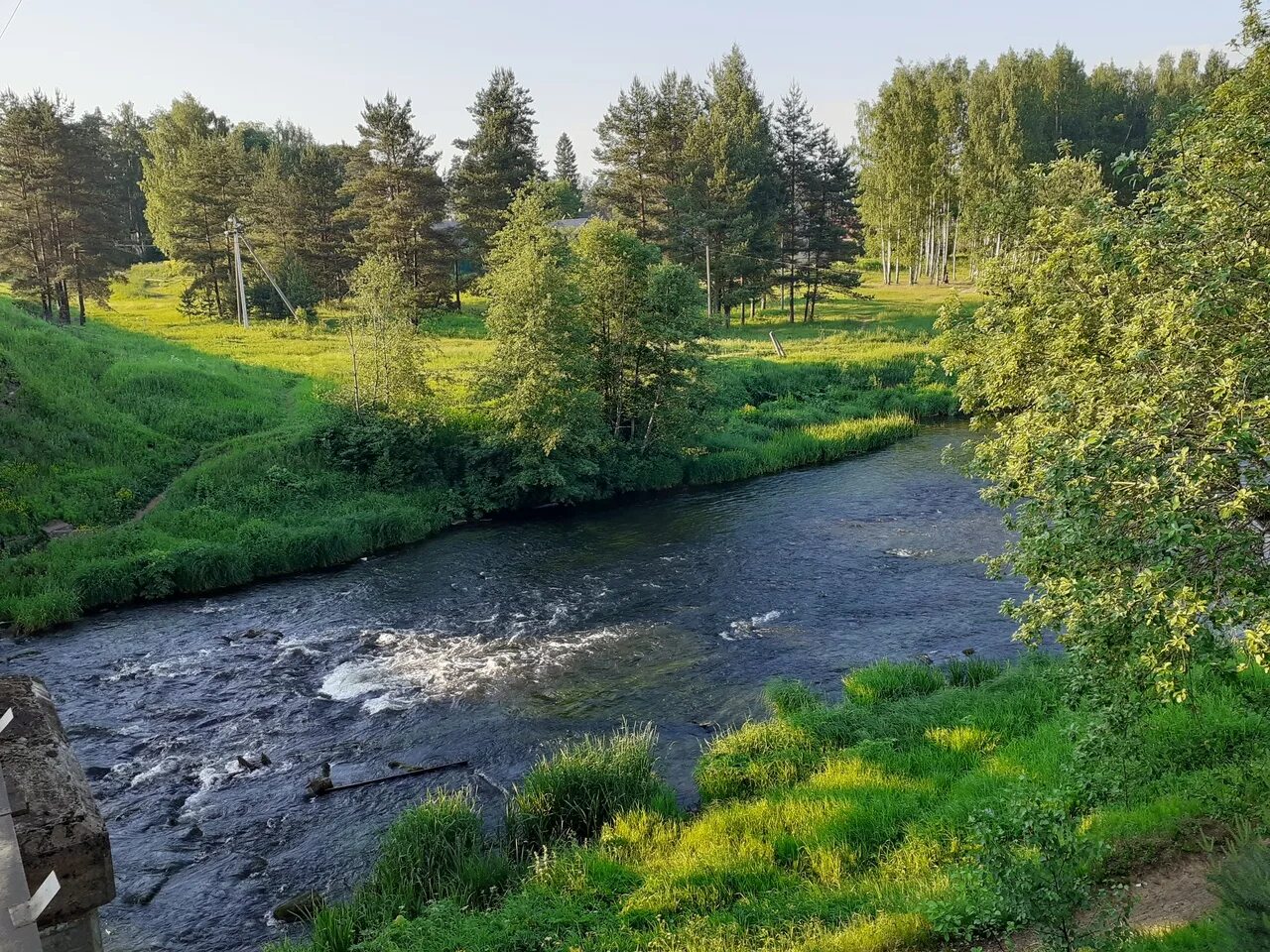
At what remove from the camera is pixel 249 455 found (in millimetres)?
32562

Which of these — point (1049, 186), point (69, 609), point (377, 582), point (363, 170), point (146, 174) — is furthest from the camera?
point (146, 174)

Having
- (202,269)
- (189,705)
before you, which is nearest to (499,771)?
(189,705)

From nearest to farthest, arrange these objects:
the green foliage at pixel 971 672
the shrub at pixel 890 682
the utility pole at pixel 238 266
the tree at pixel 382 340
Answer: the shrub at pixel 890 682 < the green foliage at pixel 971 672 < the tree at pixel 382 340 < the utility pole at pixel 238 266

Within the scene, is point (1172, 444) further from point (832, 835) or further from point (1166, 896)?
point (832, 835)

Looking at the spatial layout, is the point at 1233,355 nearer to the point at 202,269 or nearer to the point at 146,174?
the point at 202,269

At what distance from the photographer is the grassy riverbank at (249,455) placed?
26.2 metres

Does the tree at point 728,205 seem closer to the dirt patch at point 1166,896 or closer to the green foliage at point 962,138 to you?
the green foliage at point 962,138

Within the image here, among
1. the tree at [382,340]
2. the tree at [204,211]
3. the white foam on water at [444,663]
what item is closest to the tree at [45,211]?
the tree at [204,211]

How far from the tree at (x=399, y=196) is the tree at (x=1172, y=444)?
58.5 m

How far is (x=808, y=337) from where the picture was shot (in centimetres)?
6488

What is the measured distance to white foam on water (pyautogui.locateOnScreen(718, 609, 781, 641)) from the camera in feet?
70.7

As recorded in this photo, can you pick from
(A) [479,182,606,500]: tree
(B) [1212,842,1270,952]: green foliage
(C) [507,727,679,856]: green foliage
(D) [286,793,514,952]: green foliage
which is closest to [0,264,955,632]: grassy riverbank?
(A) [479,182,606,500]: tree

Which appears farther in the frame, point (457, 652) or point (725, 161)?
point (725, 161)

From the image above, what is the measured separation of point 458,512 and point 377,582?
6726 millimetres
